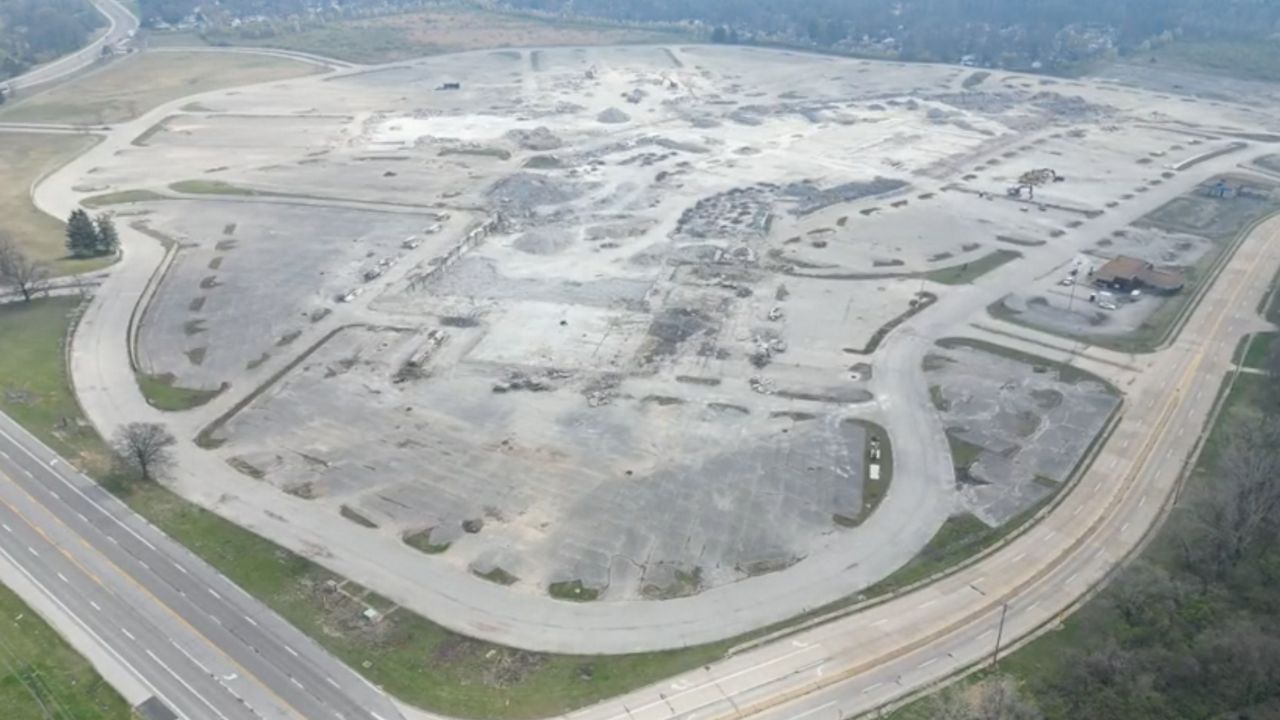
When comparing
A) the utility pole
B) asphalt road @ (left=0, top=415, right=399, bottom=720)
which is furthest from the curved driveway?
the utility pole

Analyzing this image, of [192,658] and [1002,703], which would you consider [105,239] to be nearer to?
[192,658]

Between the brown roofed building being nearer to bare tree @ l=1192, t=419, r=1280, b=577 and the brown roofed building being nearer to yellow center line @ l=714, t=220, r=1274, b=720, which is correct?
yellow center line @ l=714, t=220, r=1274, b=720

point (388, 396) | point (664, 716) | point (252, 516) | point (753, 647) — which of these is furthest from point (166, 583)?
point (753, 647)

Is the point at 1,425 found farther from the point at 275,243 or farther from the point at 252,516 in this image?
the point at 275,243

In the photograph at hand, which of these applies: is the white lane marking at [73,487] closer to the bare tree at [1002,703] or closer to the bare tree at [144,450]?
the bare tree at [144,450]

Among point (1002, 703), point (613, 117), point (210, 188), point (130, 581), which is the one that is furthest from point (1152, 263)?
point (210, 188)

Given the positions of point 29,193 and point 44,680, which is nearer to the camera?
point 44,680

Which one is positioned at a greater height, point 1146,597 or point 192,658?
point 1146,597

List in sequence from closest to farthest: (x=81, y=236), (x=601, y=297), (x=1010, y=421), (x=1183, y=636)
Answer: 1. (x=1183, y=636)
2. (x=1010, y=421)
3. (x=601, y=297)
4. (x=81, y=236)

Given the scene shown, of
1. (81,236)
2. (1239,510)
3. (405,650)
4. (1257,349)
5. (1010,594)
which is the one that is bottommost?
(405,650)
